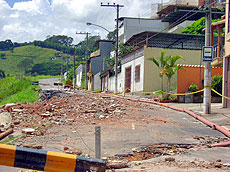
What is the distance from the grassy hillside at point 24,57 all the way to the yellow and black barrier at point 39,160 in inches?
4800

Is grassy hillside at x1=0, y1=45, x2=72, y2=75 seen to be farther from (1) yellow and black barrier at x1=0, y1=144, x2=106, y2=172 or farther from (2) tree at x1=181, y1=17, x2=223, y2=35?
(1) yellow and black barrier at x1=0, y1=144, x2=106, y2=172

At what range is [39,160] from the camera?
14.1 ft

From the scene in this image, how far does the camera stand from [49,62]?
138000 millimetres

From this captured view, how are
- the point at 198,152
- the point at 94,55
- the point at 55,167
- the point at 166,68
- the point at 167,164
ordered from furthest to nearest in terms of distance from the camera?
the point at 94,55 < the point at 166,68 < the point at 198,152 < the point at 167,164 < the point at 55,167

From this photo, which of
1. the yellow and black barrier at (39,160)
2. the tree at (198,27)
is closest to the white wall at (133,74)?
the tree at (198,27)

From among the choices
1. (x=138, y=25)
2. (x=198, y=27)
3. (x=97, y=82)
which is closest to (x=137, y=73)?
(x=198, y=27)

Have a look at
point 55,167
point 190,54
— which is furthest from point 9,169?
point 190,54

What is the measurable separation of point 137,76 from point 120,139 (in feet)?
74.7

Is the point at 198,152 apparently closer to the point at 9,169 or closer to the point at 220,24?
the point at 9,169

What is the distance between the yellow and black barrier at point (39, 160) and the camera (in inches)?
167

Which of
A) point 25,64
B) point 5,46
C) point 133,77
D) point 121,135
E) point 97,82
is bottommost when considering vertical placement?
point 121,135

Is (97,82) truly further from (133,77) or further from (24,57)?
(24,57)

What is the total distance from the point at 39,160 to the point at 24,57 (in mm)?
139465

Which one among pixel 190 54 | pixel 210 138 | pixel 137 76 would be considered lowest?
pixel 210 138
